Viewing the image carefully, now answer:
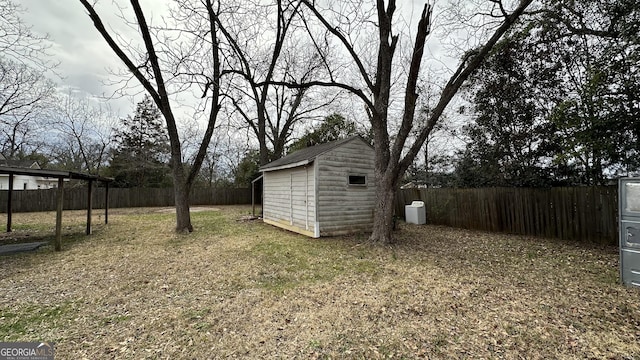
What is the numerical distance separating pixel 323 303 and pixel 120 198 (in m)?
21.1

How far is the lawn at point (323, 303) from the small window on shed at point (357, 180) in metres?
2.74

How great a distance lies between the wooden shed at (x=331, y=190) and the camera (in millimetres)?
7922

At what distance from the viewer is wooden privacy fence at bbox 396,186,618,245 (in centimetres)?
667

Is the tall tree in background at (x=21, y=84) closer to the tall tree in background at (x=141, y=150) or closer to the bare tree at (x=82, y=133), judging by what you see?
the bare tree at (x=82, y=133)

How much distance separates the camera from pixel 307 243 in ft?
23.6

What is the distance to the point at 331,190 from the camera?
26.6ft

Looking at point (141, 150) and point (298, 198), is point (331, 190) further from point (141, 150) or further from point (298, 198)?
point (141, 150)

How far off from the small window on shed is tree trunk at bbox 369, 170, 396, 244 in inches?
71.1

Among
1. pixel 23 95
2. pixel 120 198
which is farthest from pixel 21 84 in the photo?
pixel 120 198

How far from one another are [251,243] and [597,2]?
33.3ft

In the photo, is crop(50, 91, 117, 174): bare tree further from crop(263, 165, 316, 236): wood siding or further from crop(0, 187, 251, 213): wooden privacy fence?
crop(263, 165, 316, 236): wood siding

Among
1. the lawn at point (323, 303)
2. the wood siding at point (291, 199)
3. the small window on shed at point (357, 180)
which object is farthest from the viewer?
the small window on shed at point (357, 180)

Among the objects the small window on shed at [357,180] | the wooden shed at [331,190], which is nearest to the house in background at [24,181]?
the wooden shed at [331,190]

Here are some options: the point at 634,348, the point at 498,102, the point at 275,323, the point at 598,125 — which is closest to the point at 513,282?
the point at 634,348
